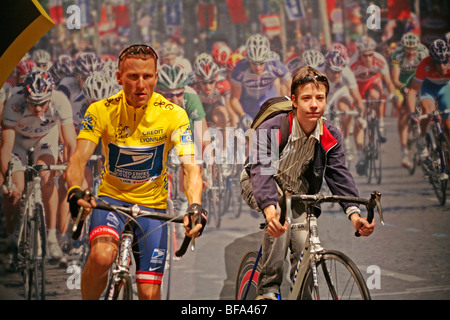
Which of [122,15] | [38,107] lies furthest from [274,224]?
[38,107]

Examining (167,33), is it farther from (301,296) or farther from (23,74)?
(301,296)

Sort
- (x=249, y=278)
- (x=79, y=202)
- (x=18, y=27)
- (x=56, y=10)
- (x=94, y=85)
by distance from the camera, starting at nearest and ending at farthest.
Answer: (x=79, y=202) → (x=249, y=278) → (x=18, y=27) → (x=56, y=10) → (x=94, y=85)

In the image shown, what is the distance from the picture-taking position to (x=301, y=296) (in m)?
3.54

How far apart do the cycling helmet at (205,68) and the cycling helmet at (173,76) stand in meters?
0.12

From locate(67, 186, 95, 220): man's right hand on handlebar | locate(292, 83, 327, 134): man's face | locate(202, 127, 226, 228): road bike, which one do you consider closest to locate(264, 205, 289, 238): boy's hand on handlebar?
locate(292, 83, 327, 134): man's face

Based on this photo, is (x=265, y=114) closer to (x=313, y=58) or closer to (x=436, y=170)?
(x=313, y=58)

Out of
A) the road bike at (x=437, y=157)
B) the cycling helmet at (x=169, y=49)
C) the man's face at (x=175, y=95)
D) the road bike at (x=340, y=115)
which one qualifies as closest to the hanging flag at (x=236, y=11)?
the cycling helmet at (x=169, y=49)

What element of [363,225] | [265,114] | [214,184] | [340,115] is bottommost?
[363,225]

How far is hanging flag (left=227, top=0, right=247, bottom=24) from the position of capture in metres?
5.59

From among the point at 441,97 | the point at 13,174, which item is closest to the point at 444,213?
the point at 441,97

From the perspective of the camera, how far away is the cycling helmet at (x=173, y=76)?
18.4 feet

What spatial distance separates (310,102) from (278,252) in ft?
2.99

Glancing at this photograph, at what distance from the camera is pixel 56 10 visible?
5457mm

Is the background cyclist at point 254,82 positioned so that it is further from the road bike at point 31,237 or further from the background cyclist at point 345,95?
the road bike at point 31,237
